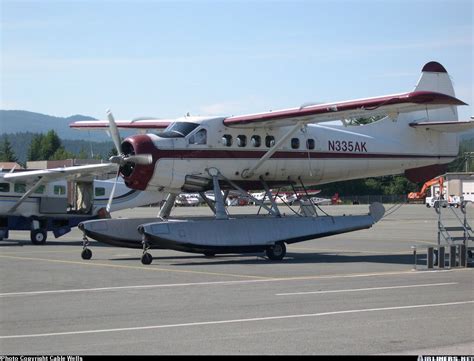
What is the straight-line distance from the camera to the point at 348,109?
22500 mm

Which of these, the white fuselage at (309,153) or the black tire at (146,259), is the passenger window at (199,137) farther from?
the black tire at (146,259)

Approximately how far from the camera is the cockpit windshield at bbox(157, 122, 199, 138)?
23.6 metres

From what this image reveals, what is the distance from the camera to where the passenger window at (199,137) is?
77.7 ft

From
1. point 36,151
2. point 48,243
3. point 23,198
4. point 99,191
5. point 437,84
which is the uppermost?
point 36,151

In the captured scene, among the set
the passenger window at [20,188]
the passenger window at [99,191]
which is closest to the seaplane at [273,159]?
the passenger window at [20,188]

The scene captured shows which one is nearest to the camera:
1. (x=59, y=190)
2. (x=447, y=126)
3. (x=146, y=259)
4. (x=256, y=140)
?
(x=146, y=259)

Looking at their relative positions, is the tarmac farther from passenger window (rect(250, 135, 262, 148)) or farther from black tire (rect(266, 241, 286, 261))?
passenger window (rect(250, 135, 262, 148))

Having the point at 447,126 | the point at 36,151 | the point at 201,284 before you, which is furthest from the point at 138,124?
the point at 36,151

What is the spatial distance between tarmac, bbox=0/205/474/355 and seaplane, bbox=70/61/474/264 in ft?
2.68

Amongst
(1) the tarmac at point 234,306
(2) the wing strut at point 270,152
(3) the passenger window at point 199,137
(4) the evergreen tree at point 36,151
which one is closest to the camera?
(1) the tarmac at point 234,306

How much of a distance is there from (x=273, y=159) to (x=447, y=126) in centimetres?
573

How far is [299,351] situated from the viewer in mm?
9789

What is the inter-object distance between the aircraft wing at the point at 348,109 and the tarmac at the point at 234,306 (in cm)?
387

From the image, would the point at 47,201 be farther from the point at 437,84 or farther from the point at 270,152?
the point at 437,84
